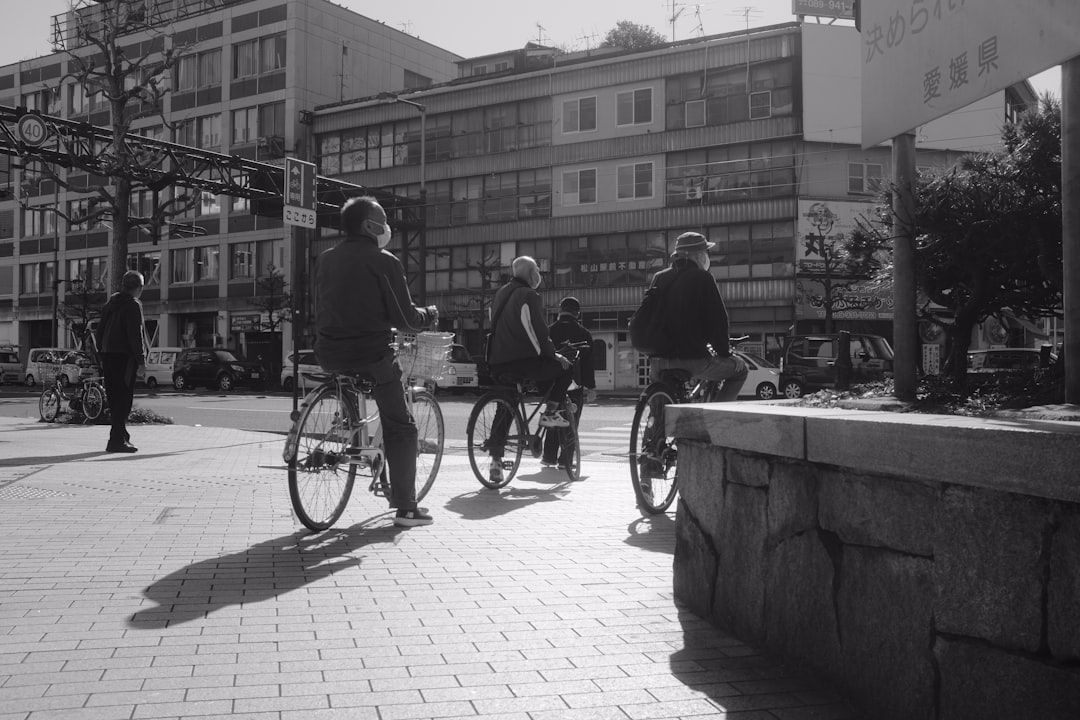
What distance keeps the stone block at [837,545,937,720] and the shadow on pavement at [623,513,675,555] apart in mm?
2312

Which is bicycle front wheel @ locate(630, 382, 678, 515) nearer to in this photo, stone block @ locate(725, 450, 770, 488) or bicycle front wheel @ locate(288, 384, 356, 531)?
bicycle front wheel @ locate(288, 384, 356, 531)

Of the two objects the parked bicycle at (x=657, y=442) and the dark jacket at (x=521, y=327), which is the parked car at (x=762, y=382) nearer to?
the dark jacket at (x=521, y=327)

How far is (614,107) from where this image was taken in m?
42.7

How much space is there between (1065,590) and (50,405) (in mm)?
16905

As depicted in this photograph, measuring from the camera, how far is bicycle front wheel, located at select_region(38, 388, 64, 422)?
16500mm

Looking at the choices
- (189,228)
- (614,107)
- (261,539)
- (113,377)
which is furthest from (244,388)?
(261,539)

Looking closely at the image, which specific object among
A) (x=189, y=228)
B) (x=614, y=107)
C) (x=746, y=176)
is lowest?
(x=189, y=228)

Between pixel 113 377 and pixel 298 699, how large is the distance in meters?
8.88

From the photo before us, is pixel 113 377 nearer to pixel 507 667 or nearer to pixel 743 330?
pixel 507 667

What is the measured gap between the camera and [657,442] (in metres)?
6.32

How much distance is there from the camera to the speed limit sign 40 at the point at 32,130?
20.2 m

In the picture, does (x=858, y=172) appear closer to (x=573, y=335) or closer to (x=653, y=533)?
(x=573, y=335)

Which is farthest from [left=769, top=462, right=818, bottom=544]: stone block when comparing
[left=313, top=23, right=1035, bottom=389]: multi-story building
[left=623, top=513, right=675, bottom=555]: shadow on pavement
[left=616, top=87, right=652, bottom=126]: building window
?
[left=616, top=87, right=652, bottom=126]: building window

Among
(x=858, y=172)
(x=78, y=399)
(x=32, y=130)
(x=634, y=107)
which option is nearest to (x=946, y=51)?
(x=78, y=399)
